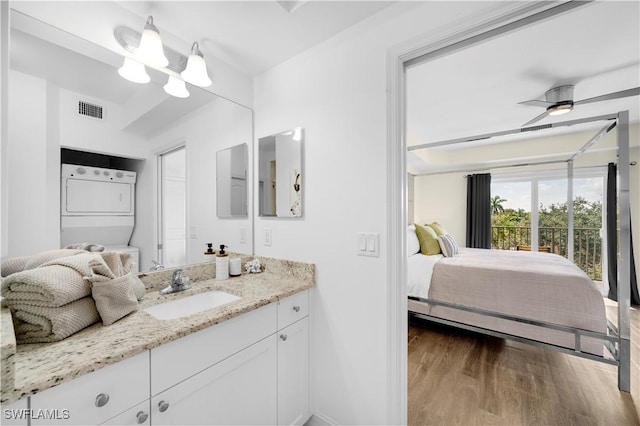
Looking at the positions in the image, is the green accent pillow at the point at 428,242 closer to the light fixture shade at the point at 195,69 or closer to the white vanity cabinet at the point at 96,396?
the light fixture shade at the point at 195,69

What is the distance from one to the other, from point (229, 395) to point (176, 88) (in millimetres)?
1586

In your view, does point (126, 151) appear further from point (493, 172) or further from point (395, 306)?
point (493, 172)

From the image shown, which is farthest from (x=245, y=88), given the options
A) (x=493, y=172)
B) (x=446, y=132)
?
(x=493, y=172)

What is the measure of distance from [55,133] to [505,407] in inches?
114

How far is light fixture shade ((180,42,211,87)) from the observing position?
1381 millimetres

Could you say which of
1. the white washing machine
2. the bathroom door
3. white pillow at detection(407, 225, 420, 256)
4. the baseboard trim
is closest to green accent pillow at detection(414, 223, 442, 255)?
white pillow at detection(407, 225, 420, 256)

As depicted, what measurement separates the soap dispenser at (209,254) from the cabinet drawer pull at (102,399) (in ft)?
3.13

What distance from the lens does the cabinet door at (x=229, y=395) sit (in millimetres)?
894

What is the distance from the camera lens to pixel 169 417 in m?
0.88

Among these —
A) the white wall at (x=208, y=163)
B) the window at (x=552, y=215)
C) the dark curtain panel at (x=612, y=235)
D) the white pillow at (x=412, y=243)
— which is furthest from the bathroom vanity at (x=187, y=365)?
the dark curtain panel at (x=612, y=235)

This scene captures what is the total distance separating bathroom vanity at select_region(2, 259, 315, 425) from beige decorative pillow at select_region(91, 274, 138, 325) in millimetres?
32

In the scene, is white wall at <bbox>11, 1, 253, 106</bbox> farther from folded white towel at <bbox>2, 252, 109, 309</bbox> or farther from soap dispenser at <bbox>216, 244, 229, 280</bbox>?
soap dispenser at <bbox>216, 244, 229, 280</bbox>

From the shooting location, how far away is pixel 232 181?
1.79m

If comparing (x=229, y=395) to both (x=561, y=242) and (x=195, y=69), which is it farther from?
(x=561, y=242)
